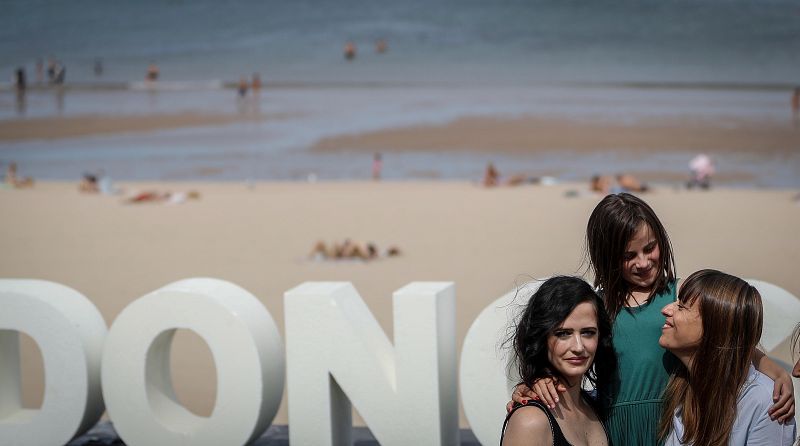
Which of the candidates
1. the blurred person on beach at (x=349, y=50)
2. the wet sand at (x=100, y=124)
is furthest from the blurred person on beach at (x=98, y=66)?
the wet sand at (x=100, y=124)

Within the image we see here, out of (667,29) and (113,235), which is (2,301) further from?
(667,29)

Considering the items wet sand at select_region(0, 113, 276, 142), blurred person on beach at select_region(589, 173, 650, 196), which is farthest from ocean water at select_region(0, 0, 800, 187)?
blurred person on beach at select_region(589, 173, 650, 196)

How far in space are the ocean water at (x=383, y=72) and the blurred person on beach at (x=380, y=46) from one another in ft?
1.43

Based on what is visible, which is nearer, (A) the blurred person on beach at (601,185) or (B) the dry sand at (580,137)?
(A) the blurred person on beach at (601,185)

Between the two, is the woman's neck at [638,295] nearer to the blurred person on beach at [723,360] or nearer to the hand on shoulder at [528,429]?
the blurred person on beach at [723,360]

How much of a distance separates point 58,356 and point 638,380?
2868 mm

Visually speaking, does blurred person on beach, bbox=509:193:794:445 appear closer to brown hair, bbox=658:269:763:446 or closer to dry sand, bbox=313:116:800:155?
brown hair, bbox=658:269:763:446

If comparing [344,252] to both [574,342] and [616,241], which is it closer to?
[616,241]

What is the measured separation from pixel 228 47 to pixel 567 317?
49.6m

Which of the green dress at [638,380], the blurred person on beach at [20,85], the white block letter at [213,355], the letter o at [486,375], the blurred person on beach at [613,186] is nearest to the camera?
the green dress at [638,380]

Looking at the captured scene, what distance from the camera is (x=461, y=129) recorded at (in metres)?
28.6

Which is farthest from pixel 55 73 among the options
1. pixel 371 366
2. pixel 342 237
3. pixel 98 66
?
pixel 371 366

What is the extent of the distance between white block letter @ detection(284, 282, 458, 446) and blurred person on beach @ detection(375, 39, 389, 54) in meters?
44.9

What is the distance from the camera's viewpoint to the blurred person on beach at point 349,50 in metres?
48.2
